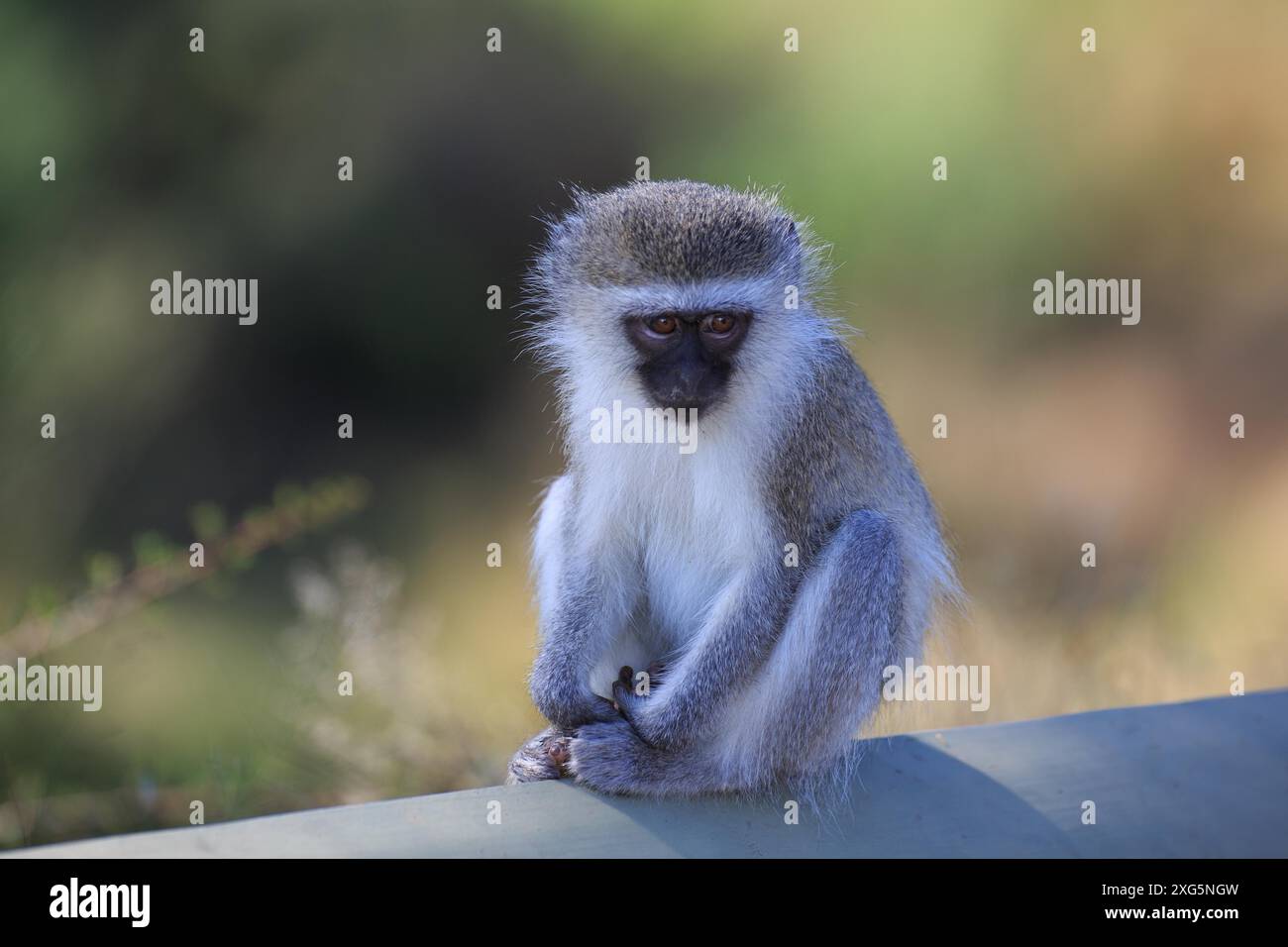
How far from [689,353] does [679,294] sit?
0.18 metres

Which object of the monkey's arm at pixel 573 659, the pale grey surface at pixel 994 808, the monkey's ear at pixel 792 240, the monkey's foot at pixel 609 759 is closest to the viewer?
the pale grey surface at pixel 994 808

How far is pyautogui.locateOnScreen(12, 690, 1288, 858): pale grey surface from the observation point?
2.88m

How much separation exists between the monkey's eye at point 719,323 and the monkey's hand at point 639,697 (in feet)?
3.42

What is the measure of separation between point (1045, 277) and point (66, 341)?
654 cm

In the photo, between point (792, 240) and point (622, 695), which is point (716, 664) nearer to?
point (622, 695)

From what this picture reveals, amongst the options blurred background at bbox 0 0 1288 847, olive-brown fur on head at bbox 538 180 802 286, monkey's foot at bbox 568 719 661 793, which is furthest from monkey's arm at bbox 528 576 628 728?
blurred background at bbox 0 0 1288 847

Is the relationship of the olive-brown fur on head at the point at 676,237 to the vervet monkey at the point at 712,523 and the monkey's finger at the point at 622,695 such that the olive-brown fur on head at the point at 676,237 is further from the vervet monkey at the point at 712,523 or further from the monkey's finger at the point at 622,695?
the monkey's finger at the point at 622,695

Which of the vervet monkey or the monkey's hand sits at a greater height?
the vervet monkey

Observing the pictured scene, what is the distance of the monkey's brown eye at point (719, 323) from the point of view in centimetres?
397

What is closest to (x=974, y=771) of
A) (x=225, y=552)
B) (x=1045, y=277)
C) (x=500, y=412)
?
(x=225, y=552)

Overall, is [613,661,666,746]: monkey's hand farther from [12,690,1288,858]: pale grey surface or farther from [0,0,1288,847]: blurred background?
[0,0,1288,847]: blurred background

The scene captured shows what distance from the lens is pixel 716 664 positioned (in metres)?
3.86

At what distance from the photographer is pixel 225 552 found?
5.13 meters

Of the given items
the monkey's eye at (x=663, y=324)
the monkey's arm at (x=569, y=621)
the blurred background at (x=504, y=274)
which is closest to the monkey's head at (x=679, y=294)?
the monkey's eye at (x=663, y=324)
